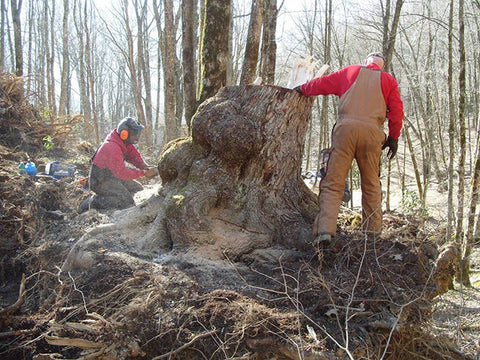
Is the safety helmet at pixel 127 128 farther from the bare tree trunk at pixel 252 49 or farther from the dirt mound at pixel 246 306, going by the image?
the dirt mound at pixel 246 306

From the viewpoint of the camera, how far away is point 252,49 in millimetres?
5719

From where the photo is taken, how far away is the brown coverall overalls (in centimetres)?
335

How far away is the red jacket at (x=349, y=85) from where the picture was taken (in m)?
3.39

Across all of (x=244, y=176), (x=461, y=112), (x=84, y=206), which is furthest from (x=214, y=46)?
(x=461, y=112)

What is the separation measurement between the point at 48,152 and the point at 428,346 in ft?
27.5

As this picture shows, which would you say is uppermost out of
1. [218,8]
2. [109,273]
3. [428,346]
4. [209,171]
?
[218,8]

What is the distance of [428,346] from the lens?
248 centimetres

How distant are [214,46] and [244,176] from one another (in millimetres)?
1847

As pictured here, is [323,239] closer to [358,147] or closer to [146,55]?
[358,147]

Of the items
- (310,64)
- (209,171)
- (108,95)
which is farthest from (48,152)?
(108,95)

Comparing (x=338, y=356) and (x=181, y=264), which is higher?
(x=181, y=264)

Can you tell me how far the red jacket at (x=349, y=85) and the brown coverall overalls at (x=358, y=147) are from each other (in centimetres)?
6

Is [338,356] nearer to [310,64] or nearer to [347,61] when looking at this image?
[310,64]

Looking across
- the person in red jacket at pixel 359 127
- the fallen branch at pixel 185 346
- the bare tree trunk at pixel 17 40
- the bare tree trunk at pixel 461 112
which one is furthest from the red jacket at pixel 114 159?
the bare tree trunk at pixel 17 40
